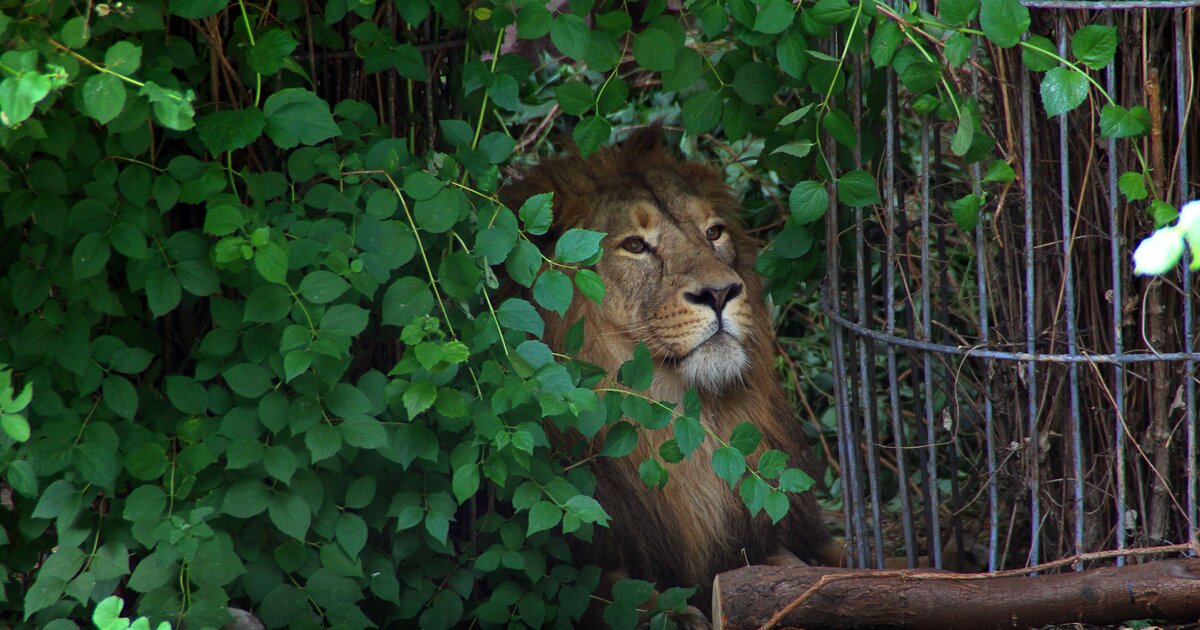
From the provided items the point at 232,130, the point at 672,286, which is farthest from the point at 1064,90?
the point at 232,130

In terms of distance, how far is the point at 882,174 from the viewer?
3.48 meters

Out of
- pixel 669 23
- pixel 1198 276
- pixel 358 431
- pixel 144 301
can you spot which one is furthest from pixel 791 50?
pixel 144 301

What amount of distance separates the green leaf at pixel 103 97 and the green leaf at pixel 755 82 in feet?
4.40

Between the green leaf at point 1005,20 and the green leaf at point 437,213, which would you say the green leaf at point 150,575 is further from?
the green leaf at point 1005,20

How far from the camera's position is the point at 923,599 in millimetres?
2721

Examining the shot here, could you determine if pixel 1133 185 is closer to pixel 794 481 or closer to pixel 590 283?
pixel 794 481

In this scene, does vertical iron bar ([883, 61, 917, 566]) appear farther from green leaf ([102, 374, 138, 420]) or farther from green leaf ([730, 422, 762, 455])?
green leaf ([102, 374, 138, 420])

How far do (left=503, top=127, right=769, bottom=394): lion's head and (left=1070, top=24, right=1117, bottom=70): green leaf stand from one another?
43.7 inches

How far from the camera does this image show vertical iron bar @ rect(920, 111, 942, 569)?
2.73 m

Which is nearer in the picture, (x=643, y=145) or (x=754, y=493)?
(x=754, y=493)

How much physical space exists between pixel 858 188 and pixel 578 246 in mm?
652

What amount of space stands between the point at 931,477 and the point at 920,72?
3.24 feet

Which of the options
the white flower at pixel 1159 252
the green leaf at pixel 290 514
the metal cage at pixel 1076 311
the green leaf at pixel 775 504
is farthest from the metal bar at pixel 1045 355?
the white flower at pixel 1159 252

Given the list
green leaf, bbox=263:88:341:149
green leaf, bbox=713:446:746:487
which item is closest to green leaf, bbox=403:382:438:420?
green leaf, bbox=263:88:341:149
